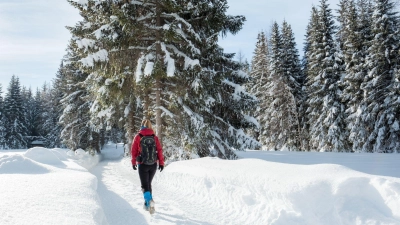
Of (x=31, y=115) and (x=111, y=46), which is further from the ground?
(x=111, y=46)

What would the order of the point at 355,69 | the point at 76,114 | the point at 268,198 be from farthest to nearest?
the point at 76,114
the point at 355,69
the point at 268,198

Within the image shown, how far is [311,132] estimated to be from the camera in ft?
91.5

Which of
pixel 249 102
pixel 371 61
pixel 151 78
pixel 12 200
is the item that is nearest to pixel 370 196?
pixel 12 200

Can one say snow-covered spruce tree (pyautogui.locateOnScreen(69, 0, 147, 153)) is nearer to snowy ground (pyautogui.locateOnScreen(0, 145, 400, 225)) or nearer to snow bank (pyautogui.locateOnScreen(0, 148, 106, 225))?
snowy ground (pyautogui.locateOnScreen(0, 145, 400, 225))

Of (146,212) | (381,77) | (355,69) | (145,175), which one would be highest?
(355,69)

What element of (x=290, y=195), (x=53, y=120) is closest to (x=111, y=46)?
(x=290, y=195)

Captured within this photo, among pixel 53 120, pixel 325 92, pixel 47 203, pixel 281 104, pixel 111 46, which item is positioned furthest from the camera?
pixel 53 120

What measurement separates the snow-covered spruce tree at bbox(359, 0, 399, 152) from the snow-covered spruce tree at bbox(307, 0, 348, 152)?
246 centimetres

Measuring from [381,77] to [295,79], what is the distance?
34.5 feet

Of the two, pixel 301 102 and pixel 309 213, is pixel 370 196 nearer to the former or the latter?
pixel 309 213

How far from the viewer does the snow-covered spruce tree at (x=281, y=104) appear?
30.6 m

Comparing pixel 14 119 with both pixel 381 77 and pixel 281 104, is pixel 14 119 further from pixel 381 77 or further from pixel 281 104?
pixel 381 77

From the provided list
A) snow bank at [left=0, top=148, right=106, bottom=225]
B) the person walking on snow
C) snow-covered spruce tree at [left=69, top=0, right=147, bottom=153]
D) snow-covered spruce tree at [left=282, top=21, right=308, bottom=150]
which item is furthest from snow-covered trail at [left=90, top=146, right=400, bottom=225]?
snow-covered spruce tree at [left=282, top=21, right=308, bottom=150]

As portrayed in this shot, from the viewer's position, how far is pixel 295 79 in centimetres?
3241
